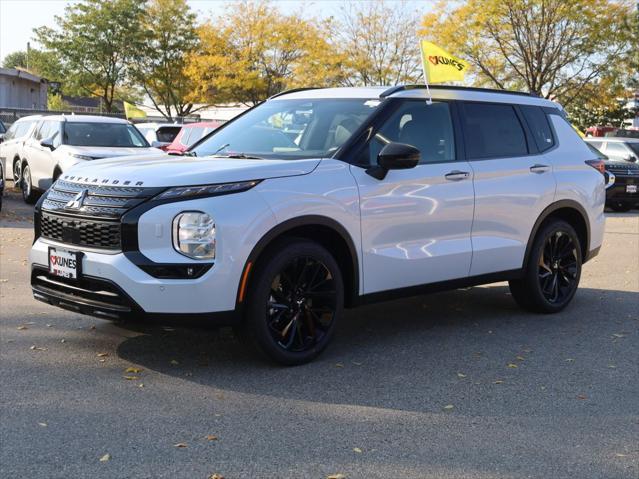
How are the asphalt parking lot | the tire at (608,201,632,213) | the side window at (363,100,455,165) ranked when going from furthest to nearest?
the tire at (608,201,632,213)
the side window at (363,100,455,165)
the asphalt parking lot

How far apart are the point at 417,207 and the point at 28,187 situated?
499 inches

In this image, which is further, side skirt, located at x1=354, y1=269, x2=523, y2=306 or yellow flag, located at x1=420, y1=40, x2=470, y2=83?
yellow flag, located at x1=420, y1=40, x2=470, y2=83

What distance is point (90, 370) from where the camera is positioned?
545cm

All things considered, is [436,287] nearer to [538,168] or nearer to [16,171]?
[538,168]

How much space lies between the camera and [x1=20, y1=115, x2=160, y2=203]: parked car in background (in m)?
14.9

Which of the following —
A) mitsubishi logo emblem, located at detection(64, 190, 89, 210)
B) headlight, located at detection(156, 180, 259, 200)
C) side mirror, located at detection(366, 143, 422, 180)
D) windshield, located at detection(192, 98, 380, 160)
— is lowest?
mitsubishi logo emblem, located at detection(64, 190, 89, 210)

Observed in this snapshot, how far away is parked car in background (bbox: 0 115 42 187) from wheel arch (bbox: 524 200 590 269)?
12.5 metres

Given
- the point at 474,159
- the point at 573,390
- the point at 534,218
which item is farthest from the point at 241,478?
the point at 534,218

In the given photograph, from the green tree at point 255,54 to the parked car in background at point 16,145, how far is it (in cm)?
2327

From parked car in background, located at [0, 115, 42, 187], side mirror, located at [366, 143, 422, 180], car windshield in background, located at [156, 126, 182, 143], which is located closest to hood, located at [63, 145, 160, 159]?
parked car in background, located at [0, 115, 42, 187]

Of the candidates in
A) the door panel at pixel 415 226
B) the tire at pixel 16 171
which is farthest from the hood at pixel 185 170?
the tire at pixel 16 171

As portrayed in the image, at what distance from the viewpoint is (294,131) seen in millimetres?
6324

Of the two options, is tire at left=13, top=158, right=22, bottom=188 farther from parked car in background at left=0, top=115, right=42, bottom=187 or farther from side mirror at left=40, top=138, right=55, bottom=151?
side mirror at left=40, top=138, right=55, bottom=151

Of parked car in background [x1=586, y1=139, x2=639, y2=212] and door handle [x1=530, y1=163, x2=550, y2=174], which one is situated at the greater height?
door handle [x1=530, y1=163, x2=550, y2=174]
